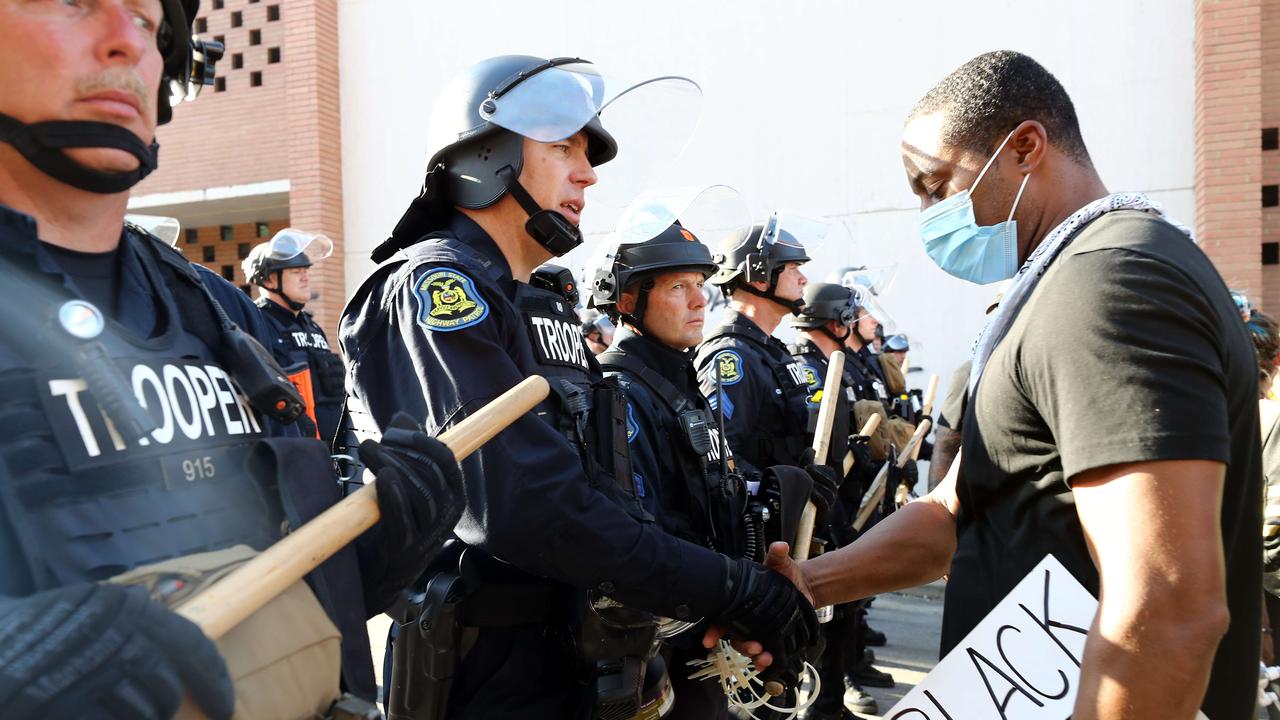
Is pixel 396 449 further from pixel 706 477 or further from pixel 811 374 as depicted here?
pixel 811 374

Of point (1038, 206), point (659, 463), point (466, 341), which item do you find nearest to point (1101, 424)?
point (1038, 206)

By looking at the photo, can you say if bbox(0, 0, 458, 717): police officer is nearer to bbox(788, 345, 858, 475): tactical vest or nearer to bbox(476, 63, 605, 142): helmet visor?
bbox(476, 63, 605, 142): helmet visor

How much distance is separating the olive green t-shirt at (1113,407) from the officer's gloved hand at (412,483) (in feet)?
3.15

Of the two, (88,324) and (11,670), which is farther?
(88,324)

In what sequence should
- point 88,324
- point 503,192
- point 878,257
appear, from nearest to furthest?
point 88,324 → point 503,192 → point 878,257

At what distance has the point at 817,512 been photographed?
379cm

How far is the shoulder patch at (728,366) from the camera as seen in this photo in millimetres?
4781

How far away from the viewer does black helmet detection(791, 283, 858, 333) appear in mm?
6688

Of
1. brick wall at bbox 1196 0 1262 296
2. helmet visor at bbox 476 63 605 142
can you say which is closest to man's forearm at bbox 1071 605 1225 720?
helmet visor at bbox 476 63 605 142

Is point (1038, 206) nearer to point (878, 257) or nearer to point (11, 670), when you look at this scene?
point (11, 670)

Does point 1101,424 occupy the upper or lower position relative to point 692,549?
upper

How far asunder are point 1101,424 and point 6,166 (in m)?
1.64

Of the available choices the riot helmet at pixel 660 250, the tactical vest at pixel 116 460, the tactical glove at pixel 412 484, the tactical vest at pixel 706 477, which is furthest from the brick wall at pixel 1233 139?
the tactical vest at pixel 116 460

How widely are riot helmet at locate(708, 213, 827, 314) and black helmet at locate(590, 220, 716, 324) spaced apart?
4.46 feet
